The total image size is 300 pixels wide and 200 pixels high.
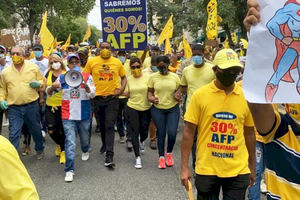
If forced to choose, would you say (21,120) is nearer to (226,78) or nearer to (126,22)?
(126,22)

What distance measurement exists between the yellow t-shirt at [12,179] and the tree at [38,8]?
3421 cm

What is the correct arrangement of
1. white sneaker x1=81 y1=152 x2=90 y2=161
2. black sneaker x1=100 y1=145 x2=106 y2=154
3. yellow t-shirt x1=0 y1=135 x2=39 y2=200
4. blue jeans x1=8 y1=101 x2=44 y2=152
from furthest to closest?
black sneaker x1=100 y1=145 x2=106 y2=154, white sneaker x1=81 y1=152 x2=90 y2=161, blue jeans x1=8 y1=101 x2=44 y2=152, yellow t-shirt x1=0 y1=135 x2=39 y2=200

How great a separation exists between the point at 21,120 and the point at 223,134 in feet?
13.2

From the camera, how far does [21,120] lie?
621cm

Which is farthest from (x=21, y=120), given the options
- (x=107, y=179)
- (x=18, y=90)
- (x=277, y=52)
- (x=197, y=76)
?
(x=277, y=52)

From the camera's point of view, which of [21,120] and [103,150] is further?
[103,150]

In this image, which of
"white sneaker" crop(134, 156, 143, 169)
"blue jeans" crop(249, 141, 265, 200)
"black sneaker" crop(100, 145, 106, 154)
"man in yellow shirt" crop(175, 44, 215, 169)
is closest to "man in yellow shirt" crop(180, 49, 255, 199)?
"blue jeans" crop(249, 141, 265, 200)

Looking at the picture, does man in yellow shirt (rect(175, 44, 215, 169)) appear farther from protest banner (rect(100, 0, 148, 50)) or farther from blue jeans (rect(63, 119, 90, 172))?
blue jeans (rect(63, 119, 90, 172))

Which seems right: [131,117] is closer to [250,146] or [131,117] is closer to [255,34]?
[250,146]

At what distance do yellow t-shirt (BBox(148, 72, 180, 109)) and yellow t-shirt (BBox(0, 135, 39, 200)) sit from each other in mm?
4477

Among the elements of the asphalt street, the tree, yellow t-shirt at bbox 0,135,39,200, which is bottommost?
the asphalt street

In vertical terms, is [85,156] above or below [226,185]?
below

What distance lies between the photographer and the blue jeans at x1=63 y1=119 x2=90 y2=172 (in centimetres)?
570

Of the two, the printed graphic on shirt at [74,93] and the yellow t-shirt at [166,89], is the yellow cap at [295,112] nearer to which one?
the yellow t-shirt at [166,89]
